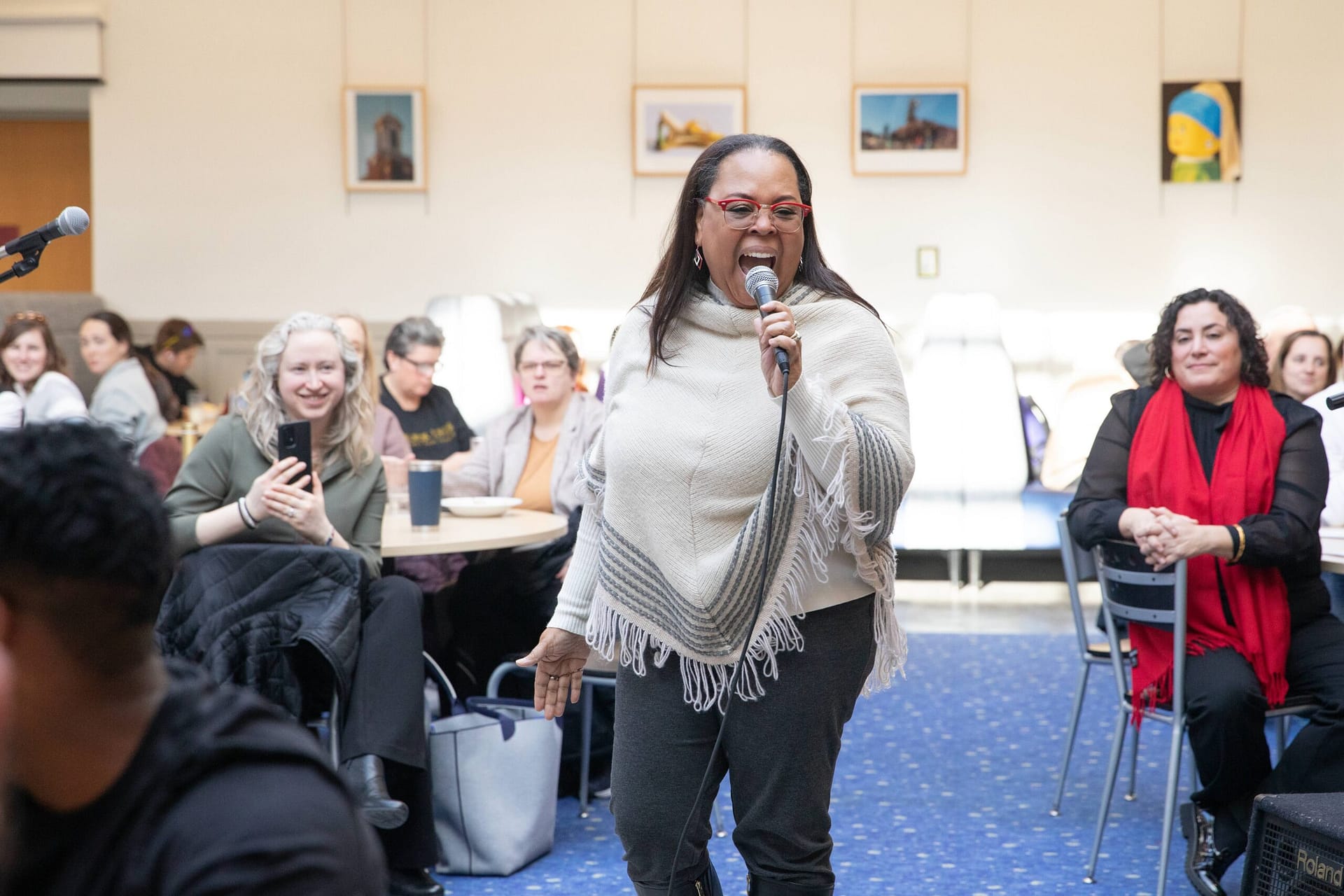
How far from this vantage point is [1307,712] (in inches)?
107

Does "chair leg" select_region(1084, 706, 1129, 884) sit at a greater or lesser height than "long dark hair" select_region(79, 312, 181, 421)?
lesser

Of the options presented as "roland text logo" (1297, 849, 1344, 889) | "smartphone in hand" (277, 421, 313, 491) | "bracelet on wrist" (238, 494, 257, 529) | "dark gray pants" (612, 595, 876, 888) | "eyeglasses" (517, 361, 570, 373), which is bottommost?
"roland text logo" (1297, 849, 1344, 889)

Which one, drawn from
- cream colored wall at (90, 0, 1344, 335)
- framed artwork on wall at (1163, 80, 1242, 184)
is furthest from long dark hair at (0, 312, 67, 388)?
framed artwork on wall at (1163, 80, 1242, 184)

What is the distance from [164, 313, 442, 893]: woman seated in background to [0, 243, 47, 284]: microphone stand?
68 cm

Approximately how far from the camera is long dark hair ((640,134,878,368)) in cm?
175

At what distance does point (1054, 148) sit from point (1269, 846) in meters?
6.34

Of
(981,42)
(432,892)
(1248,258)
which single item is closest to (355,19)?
(981,42)

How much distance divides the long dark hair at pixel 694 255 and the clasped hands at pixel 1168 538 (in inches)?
47.1

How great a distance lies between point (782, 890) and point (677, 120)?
22.0 feet

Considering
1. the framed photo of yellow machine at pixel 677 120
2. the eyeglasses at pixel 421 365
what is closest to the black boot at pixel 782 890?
the eyeglasses at pixel 421 365

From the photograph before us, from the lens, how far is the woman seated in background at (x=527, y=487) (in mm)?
3887

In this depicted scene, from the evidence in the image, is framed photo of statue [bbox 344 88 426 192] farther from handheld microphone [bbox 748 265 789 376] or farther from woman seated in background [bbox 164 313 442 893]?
handheld microphone [bbox 748 265 789 376]

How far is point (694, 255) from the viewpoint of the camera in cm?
183

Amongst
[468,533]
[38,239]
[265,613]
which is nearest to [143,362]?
[468,533]
